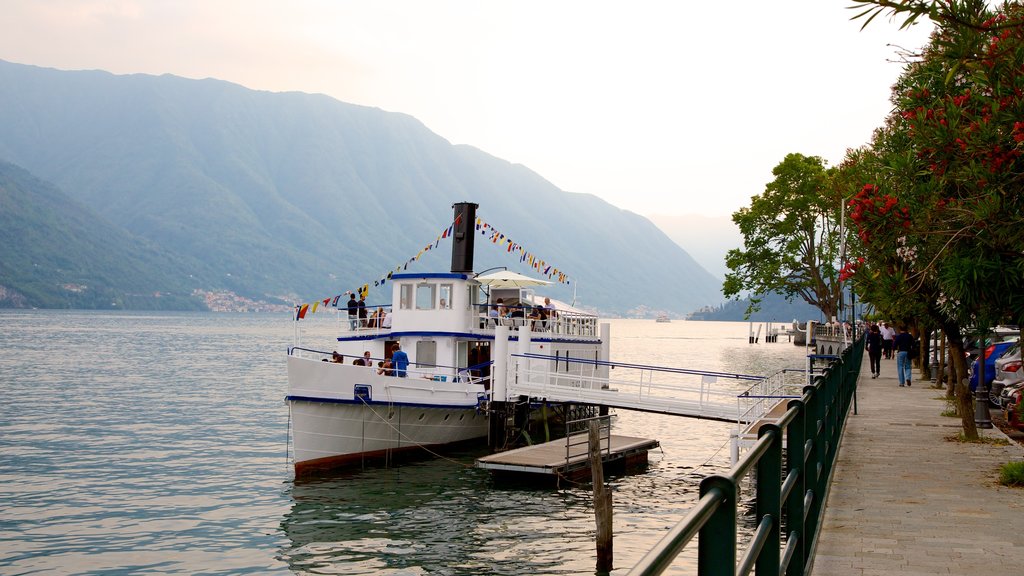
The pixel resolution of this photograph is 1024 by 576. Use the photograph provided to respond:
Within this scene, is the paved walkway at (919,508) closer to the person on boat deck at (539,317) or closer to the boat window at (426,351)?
A: the boat window at (426,351)

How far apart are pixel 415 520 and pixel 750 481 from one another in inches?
331

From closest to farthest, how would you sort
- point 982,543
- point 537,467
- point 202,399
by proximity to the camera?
point 982,543 → point 537,467 → point 202,399

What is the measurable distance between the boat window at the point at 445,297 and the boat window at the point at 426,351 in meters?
Answer: 1.16

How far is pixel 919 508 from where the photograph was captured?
436 inches

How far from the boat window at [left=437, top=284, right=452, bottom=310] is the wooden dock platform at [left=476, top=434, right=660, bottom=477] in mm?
5844

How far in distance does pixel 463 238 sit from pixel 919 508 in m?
22.9

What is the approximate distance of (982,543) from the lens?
9266 millimetres

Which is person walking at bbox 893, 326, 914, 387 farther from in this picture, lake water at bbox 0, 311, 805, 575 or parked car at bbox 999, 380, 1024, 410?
parked car at bbox 999, 380, 1024, 410

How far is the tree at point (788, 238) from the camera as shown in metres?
70.0

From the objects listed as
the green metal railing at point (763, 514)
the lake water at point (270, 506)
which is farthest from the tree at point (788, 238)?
the green metal railing at point (763, 514)

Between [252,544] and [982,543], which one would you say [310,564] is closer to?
[252,544]

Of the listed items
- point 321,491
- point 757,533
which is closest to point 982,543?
point 757,533

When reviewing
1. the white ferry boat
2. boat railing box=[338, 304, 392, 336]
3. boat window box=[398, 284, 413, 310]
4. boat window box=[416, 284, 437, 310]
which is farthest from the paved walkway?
boat railing box=[338, 304, 392, 336]

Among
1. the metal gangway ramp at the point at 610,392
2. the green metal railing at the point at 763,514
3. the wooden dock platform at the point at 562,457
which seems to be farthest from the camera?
the metal gangway ramp at the point at 610,392
